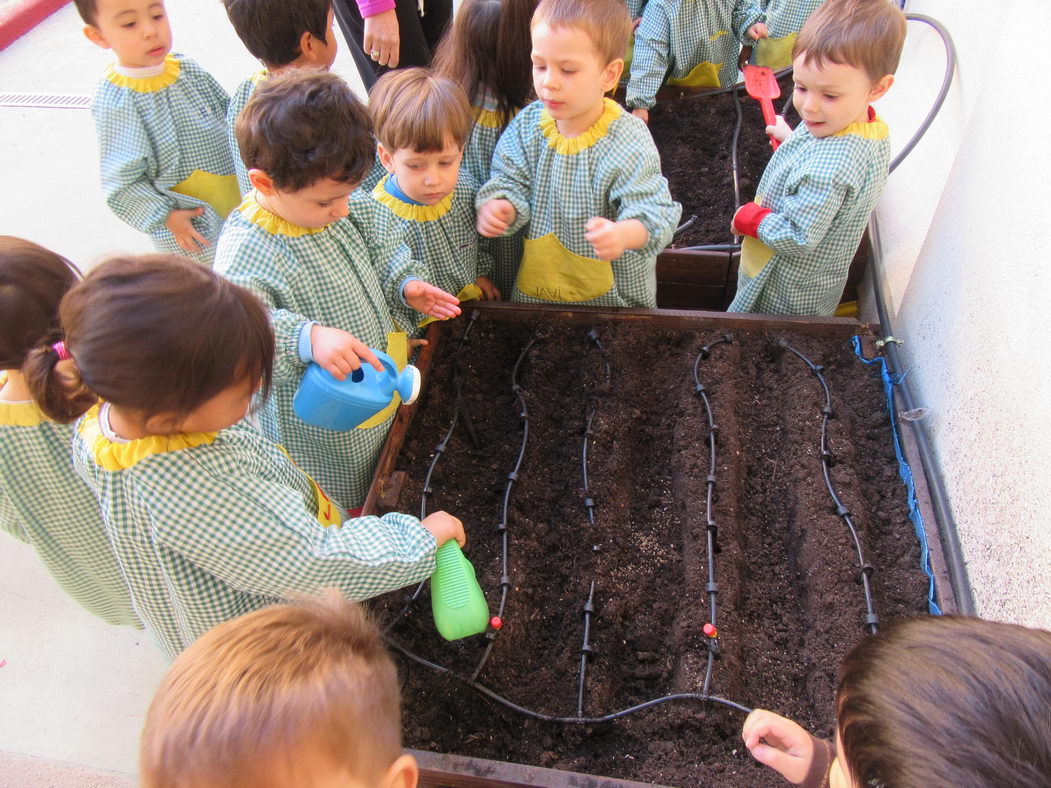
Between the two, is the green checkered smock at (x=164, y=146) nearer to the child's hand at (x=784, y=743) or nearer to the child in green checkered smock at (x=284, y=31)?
the child in green checkered smock at (x=284, y=31)

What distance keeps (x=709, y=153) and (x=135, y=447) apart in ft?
8.51

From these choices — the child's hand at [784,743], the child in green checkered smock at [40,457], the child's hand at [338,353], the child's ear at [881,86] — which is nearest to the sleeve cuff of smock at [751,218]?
the child's ear at [881,86]

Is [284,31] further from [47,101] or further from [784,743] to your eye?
[47,101]

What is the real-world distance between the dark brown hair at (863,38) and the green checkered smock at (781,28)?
139 centimetres

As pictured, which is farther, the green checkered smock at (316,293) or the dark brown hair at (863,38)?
the dark brown hair at (863,38)

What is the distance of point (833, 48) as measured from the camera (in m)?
1.69

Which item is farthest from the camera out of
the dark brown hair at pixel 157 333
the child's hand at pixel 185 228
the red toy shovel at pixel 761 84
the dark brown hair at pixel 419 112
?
the red toy shovel at pixel 761 84

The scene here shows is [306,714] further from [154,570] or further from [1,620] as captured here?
[1,620]

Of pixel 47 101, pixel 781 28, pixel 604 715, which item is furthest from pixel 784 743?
pixel 47 101

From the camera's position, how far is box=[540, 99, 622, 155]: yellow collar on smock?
70.7 inches

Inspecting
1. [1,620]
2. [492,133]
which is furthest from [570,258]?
[1,620]

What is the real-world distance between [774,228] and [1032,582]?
998 millimetres

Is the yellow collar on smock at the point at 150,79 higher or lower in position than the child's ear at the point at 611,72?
lower

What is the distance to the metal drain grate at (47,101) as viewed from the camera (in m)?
4.00
